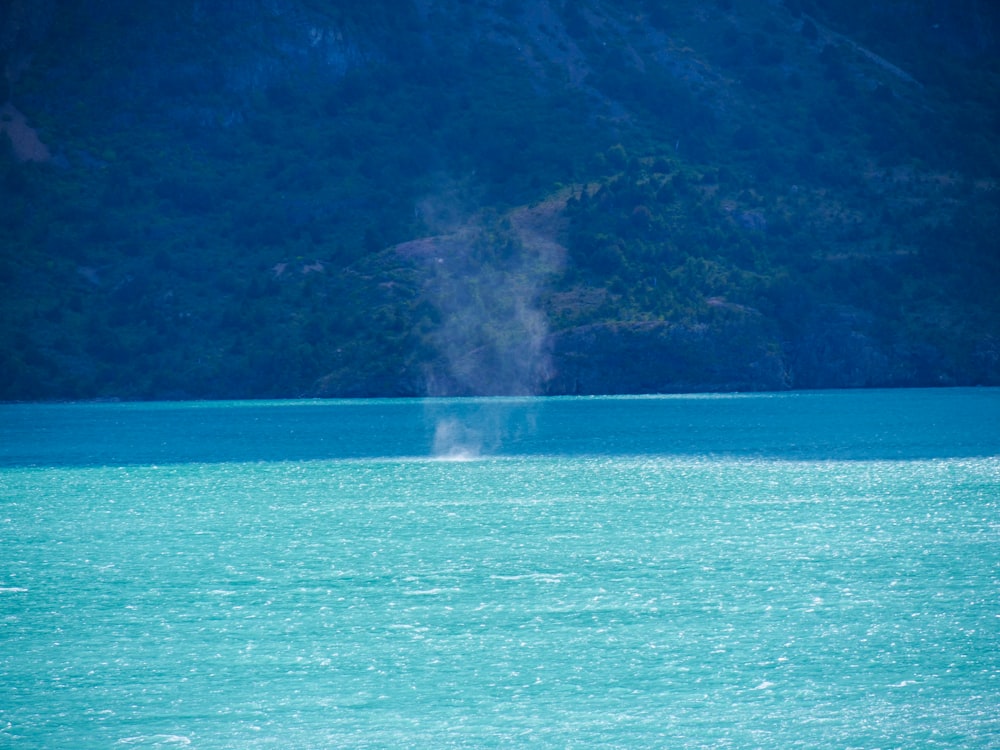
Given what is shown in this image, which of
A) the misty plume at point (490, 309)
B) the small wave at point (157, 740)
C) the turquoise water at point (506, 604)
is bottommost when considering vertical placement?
the small wave at point (157, 740)

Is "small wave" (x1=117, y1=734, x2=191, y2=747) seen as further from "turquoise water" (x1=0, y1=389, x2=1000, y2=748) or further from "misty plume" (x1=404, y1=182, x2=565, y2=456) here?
"misty plume" (x1=404, y1=182, x2=565, y2=456)

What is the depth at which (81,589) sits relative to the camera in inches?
1705

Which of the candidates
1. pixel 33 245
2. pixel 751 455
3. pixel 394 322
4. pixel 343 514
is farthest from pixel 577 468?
pixel 33 245

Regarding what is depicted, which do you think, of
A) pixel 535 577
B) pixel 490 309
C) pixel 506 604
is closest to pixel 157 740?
pixel 506 604

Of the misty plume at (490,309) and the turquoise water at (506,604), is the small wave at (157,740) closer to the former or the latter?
the turquoise water at (506,604)

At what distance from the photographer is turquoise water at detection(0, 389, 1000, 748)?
2772 centimetres

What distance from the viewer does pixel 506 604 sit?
38969 mm

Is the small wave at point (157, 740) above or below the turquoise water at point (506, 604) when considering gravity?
below

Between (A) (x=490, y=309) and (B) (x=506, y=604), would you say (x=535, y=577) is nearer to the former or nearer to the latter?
(B) (x=506, y=604)

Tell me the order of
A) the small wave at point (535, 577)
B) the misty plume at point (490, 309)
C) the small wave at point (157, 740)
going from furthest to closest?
1. the misty plume at point (490, 309)
2. the small wave at point (535, 577)
3. the small wave at point (157, 740)

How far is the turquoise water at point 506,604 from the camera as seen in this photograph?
2772cm

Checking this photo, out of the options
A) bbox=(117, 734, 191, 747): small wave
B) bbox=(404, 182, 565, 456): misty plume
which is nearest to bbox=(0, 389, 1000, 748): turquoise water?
bbox=(117, 734, 191, 747): small wave

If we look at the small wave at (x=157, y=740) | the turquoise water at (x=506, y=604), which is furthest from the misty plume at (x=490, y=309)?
the small wave at (x=157, y=740)

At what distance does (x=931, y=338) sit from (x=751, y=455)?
4001 inches
